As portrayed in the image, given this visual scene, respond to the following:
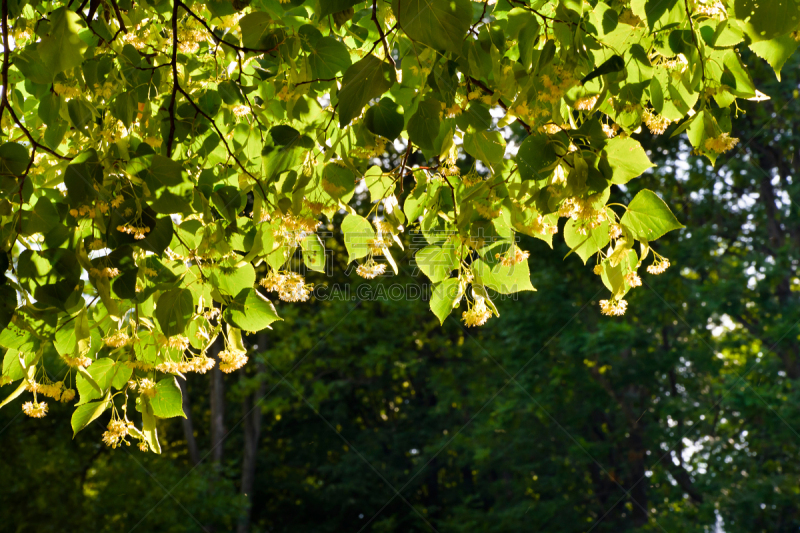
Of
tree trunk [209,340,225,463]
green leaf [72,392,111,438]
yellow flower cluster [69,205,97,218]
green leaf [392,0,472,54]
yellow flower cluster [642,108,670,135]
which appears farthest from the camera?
tree trunk [209,340,225,463]

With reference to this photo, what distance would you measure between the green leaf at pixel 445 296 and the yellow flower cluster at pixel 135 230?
2.12 ft

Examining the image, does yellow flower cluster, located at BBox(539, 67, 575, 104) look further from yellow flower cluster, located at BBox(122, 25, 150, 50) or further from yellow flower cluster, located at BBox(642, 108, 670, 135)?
yellow flower cluster, located at BBox(122, 25, 150, 50)

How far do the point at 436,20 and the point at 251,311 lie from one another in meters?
0.79

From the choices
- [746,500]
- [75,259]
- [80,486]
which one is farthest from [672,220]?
[80,486]

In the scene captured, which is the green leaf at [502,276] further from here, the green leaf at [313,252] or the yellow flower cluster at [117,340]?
the yellow flower cluster at [117,340]

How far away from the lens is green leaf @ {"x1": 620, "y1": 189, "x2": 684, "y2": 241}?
4.22ft

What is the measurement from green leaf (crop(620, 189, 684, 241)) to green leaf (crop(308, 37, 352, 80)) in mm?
659

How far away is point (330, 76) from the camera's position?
4.66 feet

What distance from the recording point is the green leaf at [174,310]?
1353 millimetres

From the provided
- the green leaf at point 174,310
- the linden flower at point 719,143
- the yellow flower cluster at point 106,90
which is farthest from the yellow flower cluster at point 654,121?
the yellow flower cluster at point 106,90

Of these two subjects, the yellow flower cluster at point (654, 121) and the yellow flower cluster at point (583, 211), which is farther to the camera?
the yellow flower cluster at point (654, 121)

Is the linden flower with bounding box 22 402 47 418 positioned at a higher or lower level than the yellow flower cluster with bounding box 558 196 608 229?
lower

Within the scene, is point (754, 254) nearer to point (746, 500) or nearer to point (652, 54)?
point (746, 500)

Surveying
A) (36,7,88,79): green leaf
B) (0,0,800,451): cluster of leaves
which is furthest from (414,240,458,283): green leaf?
(36,7,88,79): green leaf
